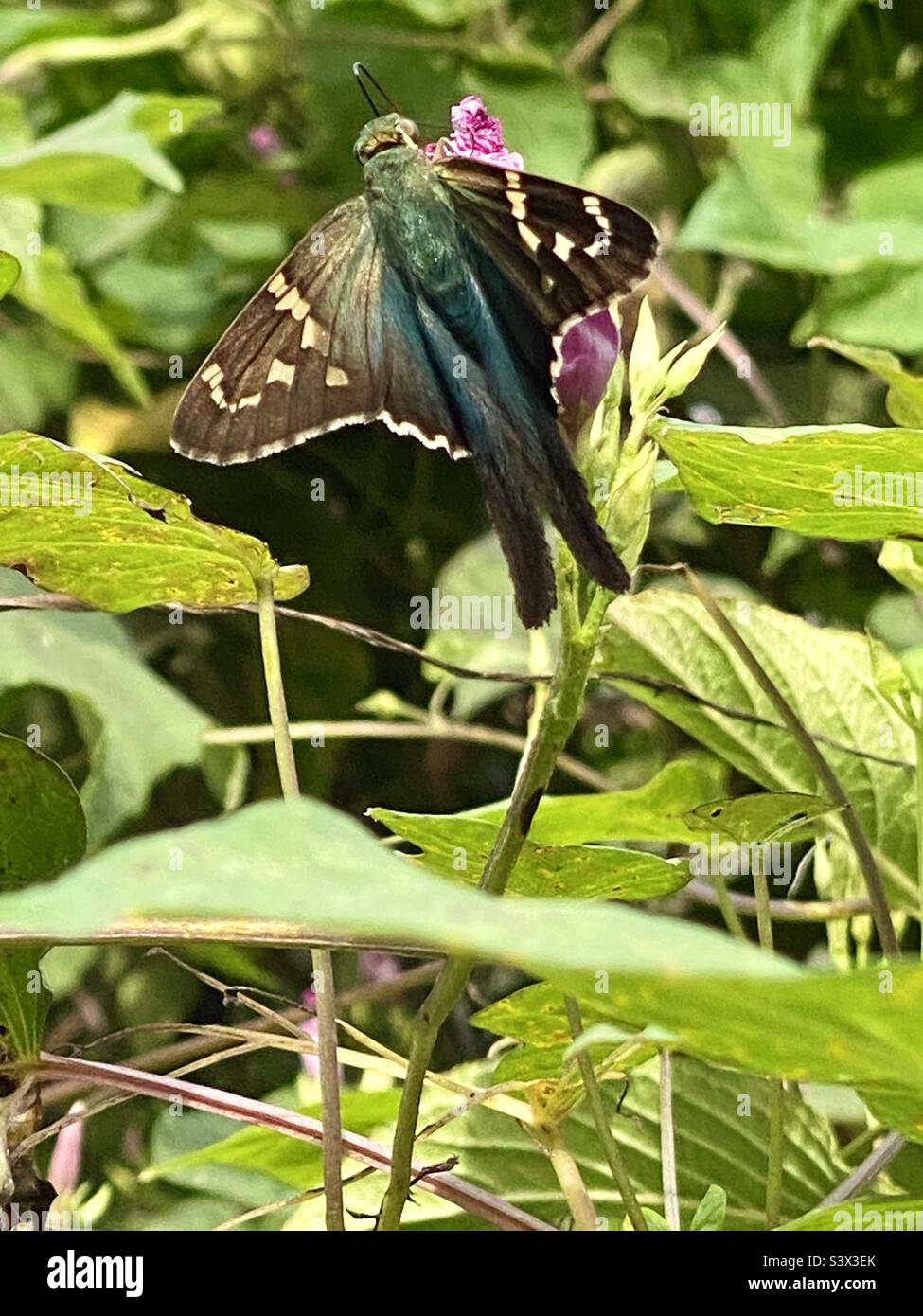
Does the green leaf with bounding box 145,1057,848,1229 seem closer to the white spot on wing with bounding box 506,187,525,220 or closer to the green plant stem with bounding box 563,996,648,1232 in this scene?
the green plant stem with bounding box 563,996,648,1232

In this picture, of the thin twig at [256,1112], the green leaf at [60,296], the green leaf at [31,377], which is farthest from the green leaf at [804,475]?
the green leaf at [31,377]

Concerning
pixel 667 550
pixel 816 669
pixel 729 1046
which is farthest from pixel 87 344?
pixel 729 1046

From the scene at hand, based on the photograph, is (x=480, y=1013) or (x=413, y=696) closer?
(x=480, y=1013)

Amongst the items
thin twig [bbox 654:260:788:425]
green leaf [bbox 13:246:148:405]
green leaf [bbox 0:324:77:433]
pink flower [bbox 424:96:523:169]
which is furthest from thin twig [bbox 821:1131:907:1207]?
green leaf [bbox 0:324:77:433]

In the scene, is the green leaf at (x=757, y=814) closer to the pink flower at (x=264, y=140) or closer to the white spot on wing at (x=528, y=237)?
the white spot on wing at (x=528, y=237)

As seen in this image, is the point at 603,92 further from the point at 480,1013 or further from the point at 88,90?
the point at 480,1013
